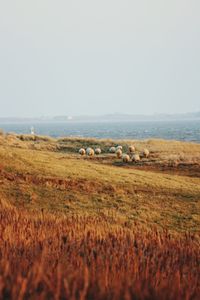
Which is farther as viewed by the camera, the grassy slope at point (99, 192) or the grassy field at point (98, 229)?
the grassy slope at point (99, 192)

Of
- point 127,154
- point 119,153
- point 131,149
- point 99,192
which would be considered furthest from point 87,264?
point 131,149

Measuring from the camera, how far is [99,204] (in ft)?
49.2

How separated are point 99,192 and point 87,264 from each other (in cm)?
1255

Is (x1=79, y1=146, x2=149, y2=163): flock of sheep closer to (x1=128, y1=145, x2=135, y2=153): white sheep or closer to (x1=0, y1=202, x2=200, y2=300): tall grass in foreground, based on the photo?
(x1=128, y1=145, x2=135, y2=153): white sheep

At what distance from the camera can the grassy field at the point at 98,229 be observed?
9.56 ft

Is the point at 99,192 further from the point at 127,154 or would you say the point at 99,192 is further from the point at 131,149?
the point at 131,149

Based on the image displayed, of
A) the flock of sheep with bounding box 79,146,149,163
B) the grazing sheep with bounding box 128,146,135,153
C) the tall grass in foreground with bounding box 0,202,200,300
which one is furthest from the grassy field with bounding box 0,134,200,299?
the grazing sheep with bounding box 128,146,135,153

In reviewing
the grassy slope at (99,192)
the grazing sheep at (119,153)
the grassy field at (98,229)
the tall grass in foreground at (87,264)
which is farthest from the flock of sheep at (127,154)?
the tall grass in foreground at (87,264)

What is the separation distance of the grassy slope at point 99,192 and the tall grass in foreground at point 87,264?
17.7 ft

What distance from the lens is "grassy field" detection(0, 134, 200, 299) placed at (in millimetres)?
2914

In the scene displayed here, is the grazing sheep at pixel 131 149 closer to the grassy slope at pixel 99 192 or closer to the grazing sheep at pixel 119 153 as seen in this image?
the grazing sheep at pixel 119 153

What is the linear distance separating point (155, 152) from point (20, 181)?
76.8ft

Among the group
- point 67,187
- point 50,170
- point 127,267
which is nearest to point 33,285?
point 127,267

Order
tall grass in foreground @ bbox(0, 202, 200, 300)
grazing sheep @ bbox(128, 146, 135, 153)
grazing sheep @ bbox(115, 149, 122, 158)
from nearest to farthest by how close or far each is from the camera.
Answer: tall grass in foreground @ bbox(0, 202, 200, 300), grazing sheep @ bbox(115, 149, 122, 158), grazing sheep @ bbox(128, 146, 135, 153)
